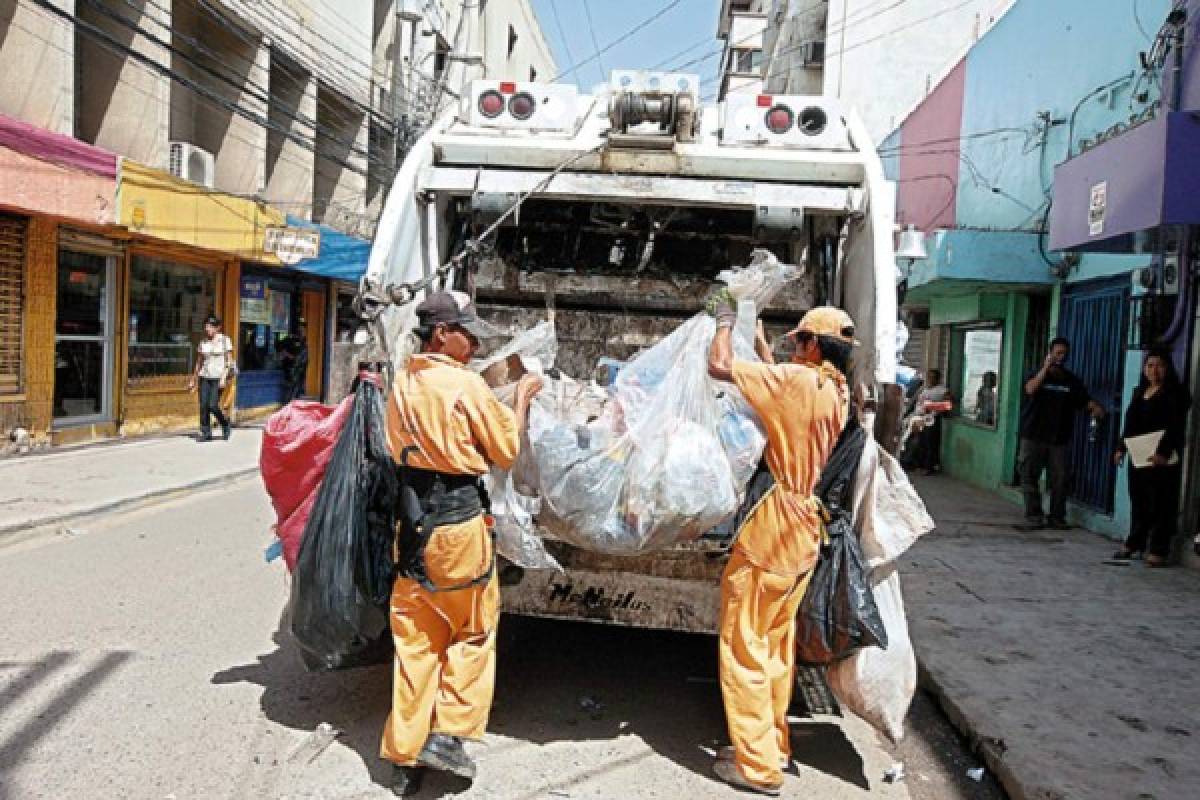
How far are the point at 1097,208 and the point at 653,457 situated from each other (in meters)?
4.89

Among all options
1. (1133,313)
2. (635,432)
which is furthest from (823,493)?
(1133,313)

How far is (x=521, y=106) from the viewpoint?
462 centimetres

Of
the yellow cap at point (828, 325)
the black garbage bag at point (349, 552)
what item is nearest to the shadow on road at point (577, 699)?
the black garbage bag at point (349, 552)

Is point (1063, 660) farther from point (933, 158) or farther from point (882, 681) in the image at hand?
point (933, 158)

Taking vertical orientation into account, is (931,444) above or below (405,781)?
above

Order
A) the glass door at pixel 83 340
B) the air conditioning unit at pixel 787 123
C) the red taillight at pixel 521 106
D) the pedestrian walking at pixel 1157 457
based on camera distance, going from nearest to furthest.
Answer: the air conditioning unit at pixel 787 123 → the red taillight at pixel 521 106 → the pedestrian walking at pixel 1157 457 → the glass door at pixel 83 340

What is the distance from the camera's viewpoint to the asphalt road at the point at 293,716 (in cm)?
326

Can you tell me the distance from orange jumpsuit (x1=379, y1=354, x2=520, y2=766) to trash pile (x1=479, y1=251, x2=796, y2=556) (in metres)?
0.28

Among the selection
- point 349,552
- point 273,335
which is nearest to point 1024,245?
point 349,552

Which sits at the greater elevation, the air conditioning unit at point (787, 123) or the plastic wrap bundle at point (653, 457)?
the air conditioning unit at point (787, 123)

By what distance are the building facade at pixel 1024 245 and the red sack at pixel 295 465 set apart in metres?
6.02

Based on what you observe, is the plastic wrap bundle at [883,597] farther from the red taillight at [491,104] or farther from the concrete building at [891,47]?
the concrete building at [891,47]

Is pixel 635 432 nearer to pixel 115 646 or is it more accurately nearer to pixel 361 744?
pixel 361 744

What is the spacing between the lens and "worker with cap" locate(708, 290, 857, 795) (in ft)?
10.8
